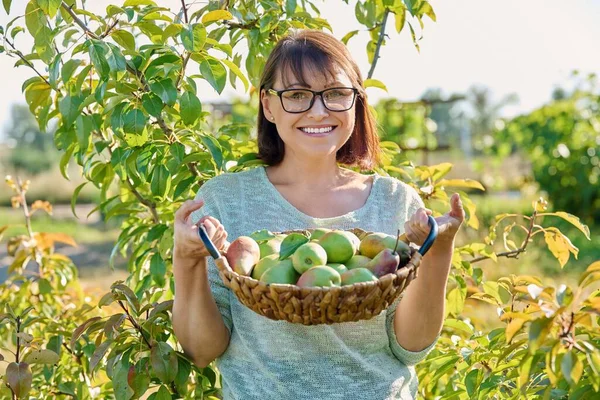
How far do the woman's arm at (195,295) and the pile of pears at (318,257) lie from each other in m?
0.08

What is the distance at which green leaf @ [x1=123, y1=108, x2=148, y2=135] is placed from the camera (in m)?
1.72

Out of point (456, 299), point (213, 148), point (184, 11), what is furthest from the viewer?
point (456, 299)

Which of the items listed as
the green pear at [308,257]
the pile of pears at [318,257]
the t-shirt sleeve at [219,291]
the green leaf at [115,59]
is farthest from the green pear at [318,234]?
the green leaf at [115,59]

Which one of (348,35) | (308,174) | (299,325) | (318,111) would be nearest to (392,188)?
(308,174)

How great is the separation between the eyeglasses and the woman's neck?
0.17 metres

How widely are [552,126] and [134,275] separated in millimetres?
7017

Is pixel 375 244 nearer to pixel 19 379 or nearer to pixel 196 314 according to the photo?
pixel 196 314

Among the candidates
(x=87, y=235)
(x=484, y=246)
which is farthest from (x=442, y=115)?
(x=484, y=246)

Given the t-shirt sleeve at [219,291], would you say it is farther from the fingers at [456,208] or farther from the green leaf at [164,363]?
the fingers at [456,208]

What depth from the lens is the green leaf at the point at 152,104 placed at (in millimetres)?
1706

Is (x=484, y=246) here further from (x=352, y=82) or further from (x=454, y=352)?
(x=352, y=82)

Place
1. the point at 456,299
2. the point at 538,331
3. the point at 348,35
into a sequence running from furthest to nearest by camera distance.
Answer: the point at 348,35 → the point at 456,299 → the point at 538,331

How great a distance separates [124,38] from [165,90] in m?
→ 0.17

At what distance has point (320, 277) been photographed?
127 cm
